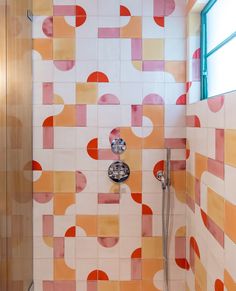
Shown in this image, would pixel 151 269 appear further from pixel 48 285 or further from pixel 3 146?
pixel 3 146

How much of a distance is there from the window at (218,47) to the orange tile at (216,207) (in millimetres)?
418

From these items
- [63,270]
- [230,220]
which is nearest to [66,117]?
[63,270]

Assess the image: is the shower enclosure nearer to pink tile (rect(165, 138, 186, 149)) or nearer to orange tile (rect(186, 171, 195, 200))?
pink tile (rect(165, 138, 186, 149))

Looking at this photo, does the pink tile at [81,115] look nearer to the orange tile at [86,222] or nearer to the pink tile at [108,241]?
the orange tile at [86,222]

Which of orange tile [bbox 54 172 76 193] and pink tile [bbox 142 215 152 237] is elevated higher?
orange tile [bbox 54 172 76 193]

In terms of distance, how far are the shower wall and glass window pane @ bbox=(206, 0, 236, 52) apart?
0.77 ft

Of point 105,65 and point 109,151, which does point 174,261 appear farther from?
point 105,65

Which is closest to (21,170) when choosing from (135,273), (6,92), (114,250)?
(6,92)

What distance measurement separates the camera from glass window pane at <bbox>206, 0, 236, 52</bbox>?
1479 millimetres

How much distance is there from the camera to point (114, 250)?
81.6 inches

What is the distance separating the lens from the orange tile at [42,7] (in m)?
2.04

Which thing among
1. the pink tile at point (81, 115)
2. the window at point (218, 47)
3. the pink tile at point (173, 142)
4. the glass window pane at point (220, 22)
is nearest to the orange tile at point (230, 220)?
the window at point (218, 47)

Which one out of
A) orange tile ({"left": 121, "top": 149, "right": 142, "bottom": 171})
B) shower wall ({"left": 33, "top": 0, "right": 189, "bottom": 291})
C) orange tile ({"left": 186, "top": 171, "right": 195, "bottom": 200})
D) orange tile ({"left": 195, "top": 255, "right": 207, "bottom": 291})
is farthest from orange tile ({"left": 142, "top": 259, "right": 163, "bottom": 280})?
orange tile ({"left": 121, "top": 149, "right": 142, "bottom": 171})

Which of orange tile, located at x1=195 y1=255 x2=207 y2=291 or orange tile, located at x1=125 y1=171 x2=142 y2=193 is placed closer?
orange tile, located at x1=195 y1=255 x2=207 y2=291
